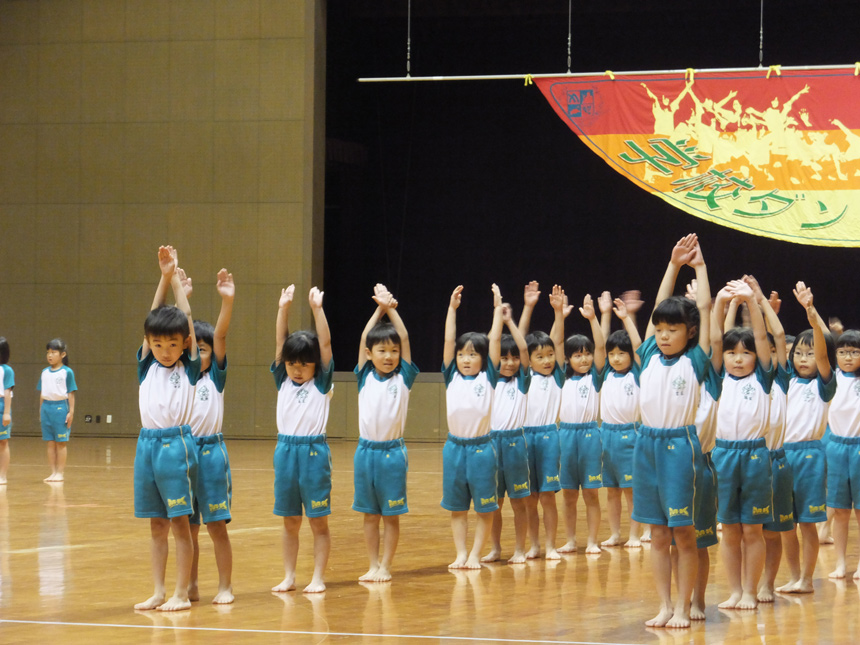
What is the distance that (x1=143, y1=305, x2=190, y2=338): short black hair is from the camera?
17.4ft

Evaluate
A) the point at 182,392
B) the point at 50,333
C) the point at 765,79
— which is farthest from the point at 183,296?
the point at 50,333

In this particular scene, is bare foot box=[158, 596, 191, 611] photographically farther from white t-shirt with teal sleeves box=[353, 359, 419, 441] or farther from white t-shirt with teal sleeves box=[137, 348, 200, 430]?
white t-shirt with teal sleeves box=[353, 359, 419, 441]

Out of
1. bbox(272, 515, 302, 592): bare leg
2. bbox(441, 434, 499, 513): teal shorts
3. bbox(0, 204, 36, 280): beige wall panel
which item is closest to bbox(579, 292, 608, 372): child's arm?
bbox(441, 434, 499, 513): teal shorts

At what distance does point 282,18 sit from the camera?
16.6 metres

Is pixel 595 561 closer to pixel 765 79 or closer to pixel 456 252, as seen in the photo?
pixel 765 79

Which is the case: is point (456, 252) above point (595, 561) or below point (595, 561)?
above

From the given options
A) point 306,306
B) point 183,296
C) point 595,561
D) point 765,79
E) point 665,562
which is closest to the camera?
point 665,562

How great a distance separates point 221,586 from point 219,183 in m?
11.9

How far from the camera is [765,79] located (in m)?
12.8

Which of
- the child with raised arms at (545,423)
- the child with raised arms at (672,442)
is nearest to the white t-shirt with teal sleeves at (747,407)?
the child with raised arms at (672,442)

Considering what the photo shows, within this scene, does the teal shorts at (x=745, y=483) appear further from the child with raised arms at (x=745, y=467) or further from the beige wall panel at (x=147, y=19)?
the beige wall panel at (x=147, y=19)

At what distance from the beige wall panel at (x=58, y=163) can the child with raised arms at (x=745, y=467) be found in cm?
1379

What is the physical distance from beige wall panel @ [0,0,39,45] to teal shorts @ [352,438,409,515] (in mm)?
13726

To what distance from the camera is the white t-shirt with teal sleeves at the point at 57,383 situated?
11438 mm
